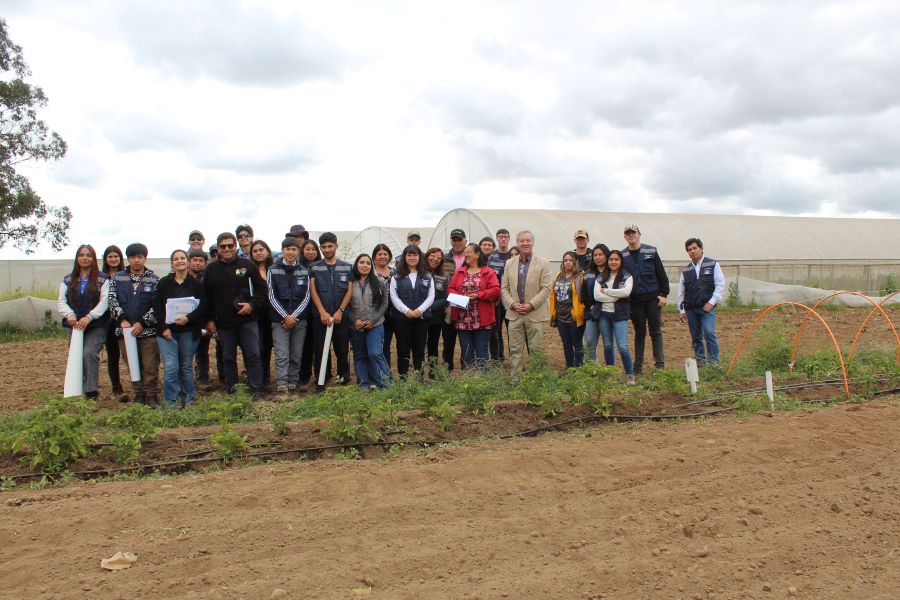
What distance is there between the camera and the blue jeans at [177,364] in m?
7.79

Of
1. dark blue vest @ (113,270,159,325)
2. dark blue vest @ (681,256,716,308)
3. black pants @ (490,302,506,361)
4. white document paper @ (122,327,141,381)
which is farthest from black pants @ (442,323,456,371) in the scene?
white document paper @ (122,327,141,381)

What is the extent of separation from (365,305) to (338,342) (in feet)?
1.80

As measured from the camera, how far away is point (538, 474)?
17.2 feet

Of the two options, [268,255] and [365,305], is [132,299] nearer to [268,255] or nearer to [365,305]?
[268,255]

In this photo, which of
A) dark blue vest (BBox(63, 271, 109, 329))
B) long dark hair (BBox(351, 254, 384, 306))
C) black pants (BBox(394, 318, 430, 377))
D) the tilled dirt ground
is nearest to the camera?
the tilled dirt ground

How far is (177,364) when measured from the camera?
788 centimetres

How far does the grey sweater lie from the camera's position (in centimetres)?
838

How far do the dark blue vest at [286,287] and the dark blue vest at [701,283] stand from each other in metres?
4.54

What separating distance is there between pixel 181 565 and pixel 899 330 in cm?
1469

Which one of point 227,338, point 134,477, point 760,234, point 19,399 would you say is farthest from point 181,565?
point 760,234

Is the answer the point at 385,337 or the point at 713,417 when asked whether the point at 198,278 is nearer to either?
the point at 385,337

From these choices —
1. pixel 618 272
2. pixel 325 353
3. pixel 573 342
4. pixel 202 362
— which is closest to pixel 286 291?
pixel 325 353

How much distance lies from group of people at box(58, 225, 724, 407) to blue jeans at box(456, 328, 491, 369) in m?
0.01

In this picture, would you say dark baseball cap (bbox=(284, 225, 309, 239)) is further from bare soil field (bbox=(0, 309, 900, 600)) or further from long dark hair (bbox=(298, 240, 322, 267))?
bare soil field (bbox=(0, 309, 900, 600))
